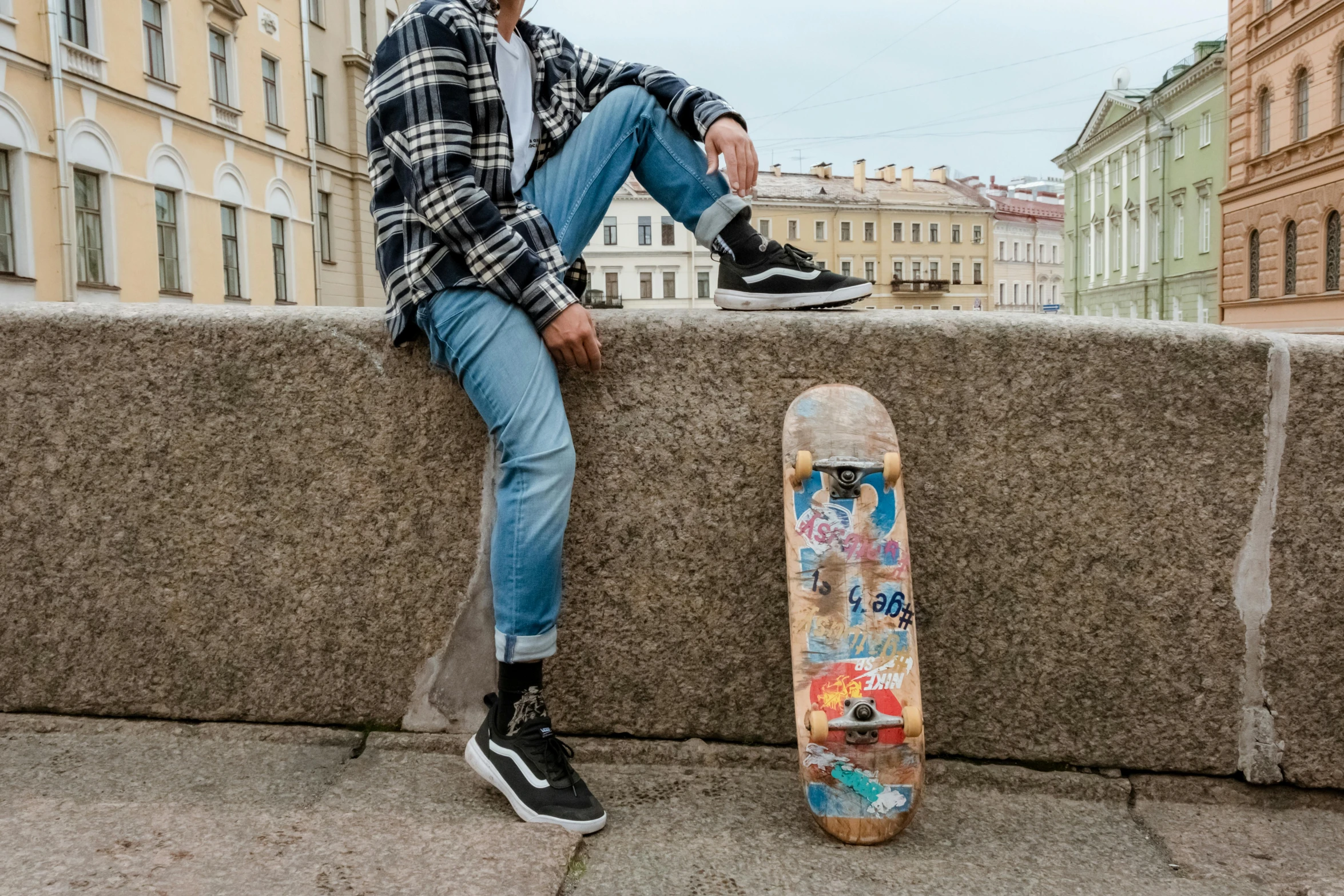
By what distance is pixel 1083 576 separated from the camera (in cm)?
213

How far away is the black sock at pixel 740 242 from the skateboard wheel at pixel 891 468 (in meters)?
0.54

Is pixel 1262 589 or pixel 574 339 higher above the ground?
pixel 574 339

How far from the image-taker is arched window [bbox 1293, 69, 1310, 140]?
2850 cm

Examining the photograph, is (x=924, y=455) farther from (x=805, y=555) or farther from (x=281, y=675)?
(x=281, y=675)

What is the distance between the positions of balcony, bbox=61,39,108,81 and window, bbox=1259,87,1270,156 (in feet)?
93.7

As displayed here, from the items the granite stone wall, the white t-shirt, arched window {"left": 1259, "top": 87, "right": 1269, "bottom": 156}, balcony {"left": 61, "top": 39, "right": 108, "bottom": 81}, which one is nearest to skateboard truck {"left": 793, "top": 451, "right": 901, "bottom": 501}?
the granite stone wall

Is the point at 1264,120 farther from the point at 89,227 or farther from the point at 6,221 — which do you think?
the point at 6,221

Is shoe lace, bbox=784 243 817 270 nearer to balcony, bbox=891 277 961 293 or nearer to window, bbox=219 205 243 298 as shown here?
window, bbox=219 205 243 298

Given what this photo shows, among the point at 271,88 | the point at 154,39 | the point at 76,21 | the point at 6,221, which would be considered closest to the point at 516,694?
the point at 6,221

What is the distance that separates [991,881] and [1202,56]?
43998mm

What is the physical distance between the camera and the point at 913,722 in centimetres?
Answer: 185

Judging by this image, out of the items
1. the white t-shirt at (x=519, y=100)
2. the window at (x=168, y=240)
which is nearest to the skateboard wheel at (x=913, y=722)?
the white t-shirt at (x=519, y=100)

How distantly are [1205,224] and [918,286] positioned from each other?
3930 centimetres

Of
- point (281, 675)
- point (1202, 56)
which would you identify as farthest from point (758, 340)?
point (1202, 56)
